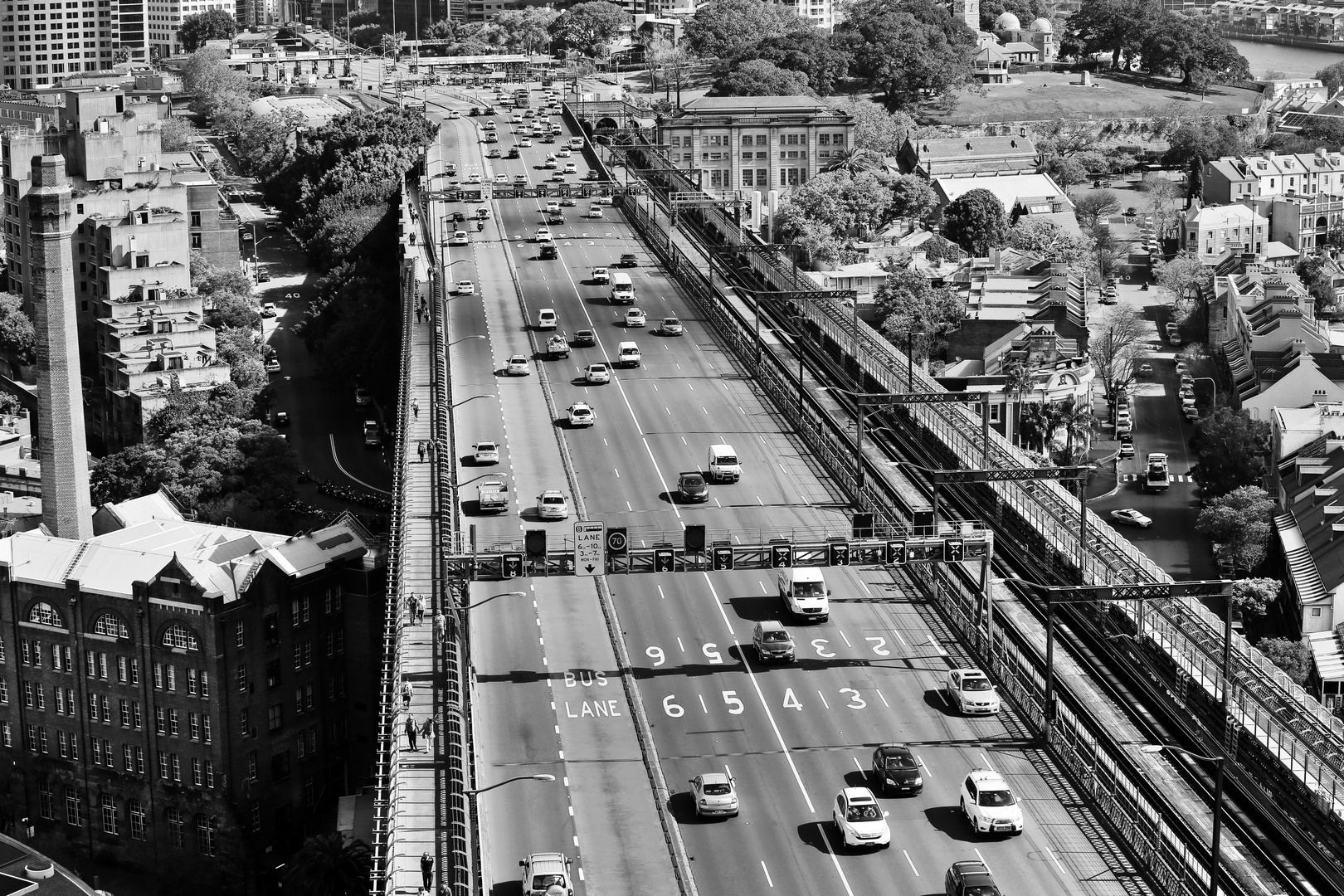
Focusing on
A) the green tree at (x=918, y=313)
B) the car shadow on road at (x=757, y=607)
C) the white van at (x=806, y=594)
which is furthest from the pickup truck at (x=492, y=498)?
the green tree at (x=918, y=313)

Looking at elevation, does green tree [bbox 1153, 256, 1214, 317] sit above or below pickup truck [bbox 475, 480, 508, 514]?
below

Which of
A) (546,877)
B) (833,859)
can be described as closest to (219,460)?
(833,859)

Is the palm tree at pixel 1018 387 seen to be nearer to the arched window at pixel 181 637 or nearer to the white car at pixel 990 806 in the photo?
the arched window at pixel 181 637

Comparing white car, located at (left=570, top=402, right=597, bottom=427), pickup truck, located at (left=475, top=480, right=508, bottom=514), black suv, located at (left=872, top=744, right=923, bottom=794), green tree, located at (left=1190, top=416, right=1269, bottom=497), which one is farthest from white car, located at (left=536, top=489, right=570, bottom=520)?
green tree, located at (left=1190, top=416, right=1269, bottom=497)

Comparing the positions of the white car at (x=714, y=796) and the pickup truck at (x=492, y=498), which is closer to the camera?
the white car at (x=714, y=796)

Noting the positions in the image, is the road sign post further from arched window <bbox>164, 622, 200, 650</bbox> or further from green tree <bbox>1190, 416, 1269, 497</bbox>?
green tree <bbox>1190, 416, 1269, 497</bbox>

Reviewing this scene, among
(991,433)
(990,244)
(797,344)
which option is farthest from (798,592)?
(990,244)
